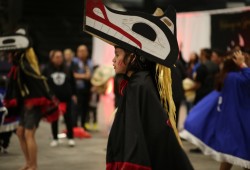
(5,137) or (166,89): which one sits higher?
(166,89)

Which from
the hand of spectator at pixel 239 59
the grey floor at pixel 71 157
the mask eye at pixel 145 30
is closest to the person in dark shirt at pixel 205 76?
the grey floor at pixel 71 157

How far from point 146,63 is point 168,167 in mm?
755

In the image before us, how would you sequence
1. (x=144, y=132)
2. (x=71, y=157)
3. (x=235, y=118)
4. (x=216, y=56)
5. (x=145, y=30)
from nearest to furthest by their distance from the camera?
1. (x=144, y=132)
2. (x=145, y=30)
3. (x=235, y=118)
4. (x=71, y=157)
5. (x=216, y=56)

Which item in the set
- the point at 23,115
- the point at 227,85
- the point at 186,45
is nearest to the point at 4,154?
the point at 23,115

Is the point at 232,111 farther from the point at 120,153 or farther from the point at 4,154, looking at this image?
the point at 4,154

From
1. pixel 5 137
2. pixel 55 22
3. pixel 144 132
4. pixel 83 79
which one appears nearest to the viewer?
pixel 144 132

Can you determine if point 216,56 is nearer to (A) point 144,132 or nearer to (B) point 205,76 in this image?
(B) point 205,76

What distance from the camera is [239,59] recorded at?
618 centimetres

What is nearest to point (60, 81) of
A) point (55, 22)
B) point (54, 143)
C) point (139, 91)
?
point (54, 143)

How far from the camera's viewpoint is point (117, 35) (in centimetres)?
361

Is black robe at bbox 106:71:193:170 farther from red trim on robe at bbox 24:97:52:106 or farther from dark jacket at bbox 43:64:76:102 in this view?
dark jacket at bbox 43:64:76:102

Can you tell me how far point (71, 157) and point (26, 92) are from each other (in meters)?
1.86

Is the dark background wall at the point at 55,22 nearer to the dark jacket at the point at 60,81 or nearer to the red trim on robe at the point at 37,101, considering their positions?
the dark jacket at the point at 60,81

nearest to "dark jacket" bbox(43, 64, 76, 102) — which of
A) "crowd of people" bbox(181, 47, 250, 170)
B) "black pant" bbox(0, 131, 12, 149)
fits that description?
"black pant" bbox(0, 131, 12, 149)
